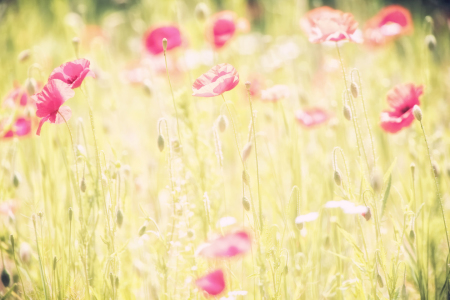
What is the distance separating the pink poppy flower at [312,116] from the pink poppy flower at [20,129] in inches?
32.1

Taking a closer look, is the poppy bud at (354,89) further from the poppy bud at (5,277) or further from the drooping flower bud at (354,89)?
the poppy bud at (5,277)

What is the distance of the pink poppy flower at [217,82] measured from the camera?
2.54ft

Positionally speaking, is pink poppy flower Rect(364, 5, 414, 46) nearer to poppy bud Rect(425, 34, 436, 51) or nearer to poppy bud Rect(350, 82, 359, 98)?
poppy bud Rect(425, 34, 436, 51)

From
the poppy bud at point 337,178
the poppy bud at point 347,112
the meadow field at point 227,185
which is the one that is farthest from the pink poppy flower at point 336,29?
the poppy bud at point 337,178

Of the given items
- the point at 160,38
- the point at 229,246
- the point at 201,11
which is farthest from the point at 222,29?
the point at 229,246

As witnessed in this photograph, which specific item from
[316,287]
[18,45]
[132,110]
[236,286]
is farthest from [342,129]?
[18,45]

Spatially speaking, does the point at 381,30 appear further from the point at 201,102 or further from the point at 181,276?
the point at 181,276

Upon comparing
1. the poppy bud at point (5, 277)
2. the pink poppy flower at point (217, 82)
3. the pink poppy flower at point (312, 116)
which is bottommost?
the poppy bud at point (5, 277)

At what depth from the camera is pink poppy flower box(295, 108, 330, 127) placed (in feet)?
4.26

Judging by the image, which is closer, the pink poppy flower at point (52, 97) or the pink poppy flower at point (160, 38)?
the pink poppy flower at point (52, 97)

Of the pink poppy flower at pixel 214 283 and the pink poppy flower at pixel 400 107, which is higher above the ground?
the pink poppy flower at pixel 400 107

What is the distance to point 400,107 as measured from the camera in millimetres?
1006

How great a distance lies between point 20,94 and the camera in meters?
1.17

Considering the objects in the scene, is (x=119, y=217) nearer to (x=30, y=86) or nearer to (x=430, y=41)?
(x=30, y=86)
